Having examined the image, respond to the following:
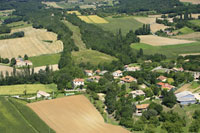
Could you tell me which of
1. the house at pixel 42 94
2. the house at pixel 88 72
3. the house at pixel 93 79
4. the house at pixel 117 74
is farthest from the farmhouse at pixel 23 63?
the house at pixel 42 94

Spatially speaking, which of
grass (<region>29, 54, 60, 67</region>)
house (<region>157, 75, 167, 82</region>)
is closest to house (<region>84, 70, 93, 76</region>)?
grass (<region>29, 54, 60, 67</region>)

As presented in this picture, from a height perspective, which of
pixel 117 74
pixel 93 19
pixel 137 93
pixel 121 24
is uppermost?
pixel 93 19

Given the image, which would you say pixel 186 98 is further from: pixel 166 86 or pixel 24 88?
pixel 24 88

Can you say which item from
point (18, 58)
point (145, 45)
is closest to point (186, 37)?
point (145, 45)

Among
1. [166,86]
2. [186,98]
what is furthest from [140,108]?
[166,86]

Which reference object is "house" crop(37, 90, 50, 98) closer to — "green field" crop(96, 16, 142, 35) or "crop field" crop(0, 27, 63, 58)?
"crop field" crop(0, 27, 63, 58)

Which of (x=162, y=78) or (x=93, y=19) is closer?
(x=162, y=78)
